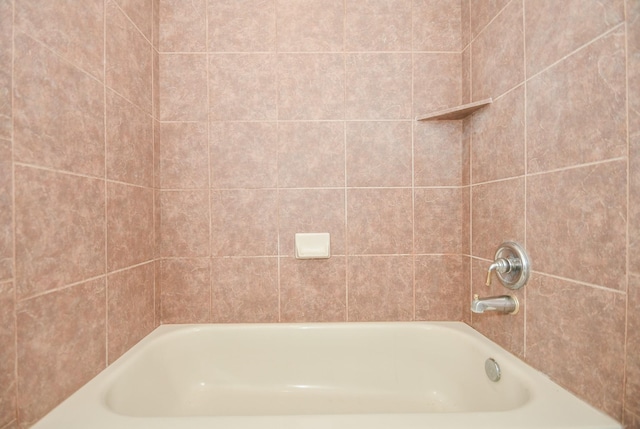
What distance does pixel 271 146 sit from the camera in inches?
54.4

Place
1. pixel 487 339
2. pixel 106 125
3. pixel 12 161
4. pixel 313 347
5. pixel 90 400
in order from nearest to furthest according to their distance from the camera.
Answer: pixel 12 161, pixel 90 400, pixel 106 125, pixel 487 339, pixel 313 347

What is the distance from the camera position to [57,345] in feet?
2.60

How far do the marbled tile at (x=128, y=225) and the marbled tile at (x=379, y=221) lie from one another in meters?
0.84

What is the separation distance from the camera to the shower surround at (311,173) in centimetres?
70

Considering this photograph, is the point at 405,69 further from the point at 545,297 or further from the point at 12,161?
the point at 12,161

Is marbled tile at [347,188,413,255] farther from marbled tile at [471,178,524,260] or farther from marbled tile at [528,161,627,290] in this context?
marbled tile at [528,161,627,290]

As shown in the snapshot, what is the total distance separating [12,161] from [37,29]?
0.33m

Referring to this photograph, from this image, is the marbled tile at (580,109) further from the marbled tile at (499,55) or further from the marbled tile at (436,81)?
→ the marbled tile at (436,81)

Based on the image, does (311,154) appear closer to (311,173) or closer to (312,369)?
(311,173)

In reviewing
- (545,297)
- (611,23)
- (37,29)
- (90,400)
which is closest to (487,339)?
(545,297)

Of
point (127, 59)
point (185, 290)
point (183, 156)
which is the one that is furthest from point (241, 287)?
point (127, 59)

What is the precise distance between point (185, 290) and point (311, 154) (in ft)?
2.69

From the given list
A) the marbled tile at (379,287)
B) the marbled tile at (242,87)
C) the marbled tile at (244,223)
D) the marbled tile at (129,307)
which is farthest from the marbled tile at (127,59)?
the marbled tile at (379,287)

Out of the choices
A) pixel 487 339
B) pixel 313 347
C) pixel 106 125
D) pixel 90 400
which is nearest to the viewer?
pixel 90 400
